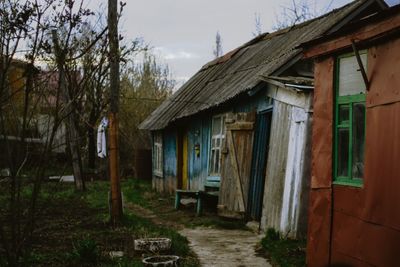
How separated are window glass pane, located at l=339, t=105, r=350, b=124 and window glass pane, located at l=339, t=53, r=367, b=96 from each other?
6.5 inches

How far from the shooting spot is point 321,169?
7.21 m

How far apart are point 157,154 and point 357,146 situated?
14.6 metres

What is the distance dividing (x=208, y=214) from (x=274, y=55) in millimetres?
3971

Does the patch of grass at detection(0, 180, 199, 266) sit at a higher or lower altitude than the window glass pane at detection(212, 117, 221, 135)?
lower

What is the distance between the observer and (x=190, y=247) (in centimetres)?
914

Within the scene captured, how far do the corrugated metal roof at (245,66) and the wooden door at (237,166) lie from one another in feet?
2.04

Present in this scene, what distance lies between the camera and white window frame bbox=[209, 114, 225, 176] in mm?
13338

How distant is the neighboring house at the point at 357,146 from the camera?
5.70 meters

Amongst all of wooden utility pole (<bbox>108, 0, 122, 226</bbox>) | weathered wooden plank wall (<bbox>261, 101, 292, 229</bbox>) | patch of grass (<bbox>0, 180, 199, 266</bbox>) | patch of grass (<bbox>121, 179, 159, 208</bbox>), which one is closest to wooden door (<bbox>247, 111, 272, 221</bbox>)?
weathered wooden plank wall (<bbox>261, 101, 292, 229</bbox>)

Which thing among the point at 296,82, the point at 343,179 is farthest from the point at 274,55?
the point at 343,179

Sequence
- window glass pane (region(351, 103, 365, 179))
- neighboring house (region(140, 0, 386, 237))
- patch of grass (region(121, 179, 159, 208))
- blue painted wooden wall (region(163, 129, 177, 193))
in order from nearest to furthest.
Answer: window glass pane (region(351, 103, 365, 179)), neighboring house (region(140, 0, 386, 237)), patch of grass (region(121, 179, 159, 208)), blue painted wooden wall (region(163, 129, 177, 193))

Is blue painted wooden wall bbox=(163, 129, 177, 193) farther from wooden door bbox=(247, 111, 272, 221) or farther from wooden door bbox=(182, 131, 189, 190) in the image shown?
wooden door bbox=(247, 111, 272, 221)

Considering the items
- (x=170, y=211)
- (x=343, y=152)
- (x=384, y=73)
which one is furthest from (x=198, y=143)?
(x=384, y=73)

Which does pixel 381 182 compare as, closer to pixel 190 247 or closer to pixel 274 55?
pixel 190 247
